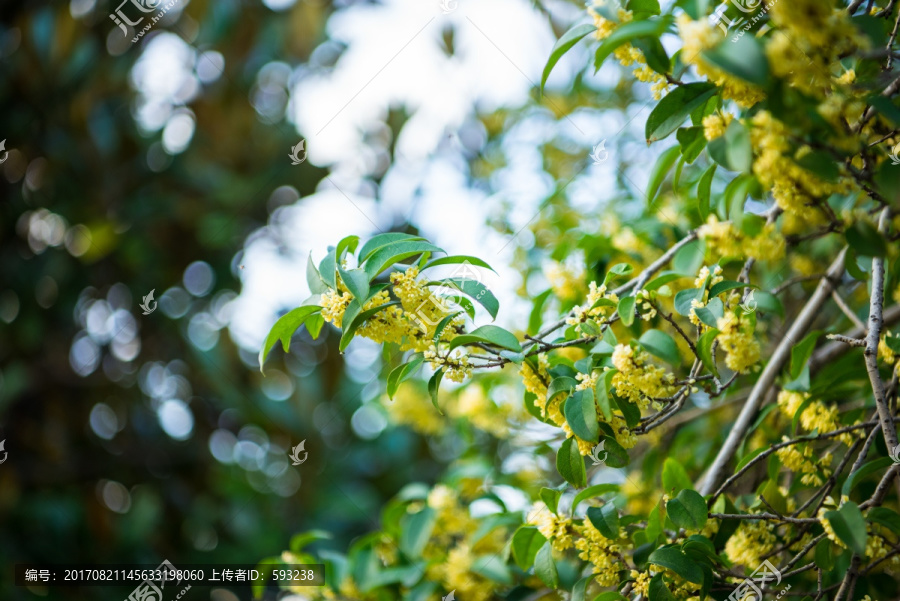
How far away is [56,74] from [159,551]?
209 centimetres

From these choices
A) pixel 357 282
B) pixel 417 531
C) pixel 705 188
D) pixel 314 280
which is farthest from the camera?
pixel 417 531

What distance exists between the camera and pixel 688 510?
0.98 metres

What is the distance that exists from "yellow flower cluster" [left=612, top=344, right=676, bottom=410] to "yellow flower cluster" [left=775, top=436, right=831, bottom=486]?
Answer: 12.4 inches

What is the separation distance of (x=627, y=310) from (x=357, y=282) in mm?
397

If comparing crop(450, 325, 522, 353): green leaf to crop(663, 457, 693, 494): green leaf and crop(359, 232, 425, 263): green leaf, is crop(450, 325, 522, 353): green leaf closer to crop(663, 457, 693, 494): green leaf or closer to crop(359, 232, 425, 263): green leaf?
crop(359, 232, 425, 263): green leaf

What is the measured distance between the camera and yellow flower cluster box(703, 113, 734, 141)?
887 mm

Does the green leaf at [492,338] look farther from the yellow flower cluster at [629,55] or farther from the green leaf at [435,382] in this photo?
the yellow flower cluster at [629,55]

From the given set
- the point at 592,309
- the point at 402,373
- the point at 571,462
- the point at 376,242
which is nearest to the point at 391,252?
the point at 376,242

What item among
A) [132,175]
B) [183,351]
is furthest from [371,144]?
[183,351]

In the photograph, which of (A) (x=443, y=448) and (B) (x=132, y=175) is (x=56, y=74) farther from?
(A) (x=443, y=448)

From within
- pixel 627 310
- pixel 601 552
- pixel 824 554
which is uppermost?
pixel 627 310

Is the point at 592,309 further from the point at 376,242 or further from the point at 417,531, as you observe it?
the point at 417,531

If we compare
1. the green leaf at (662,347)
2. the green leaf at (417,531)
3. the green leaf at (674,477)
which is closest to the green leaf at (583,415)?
the green leaf at (662,347)

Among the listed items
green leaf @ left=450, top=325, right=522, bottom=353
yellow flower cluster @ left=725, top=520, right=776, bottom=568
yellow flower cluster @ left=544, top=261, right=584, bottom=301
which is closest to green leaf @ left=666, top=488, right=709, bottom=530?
yellow flower cluster @ left=725, top=520, right=776, bottom=568
